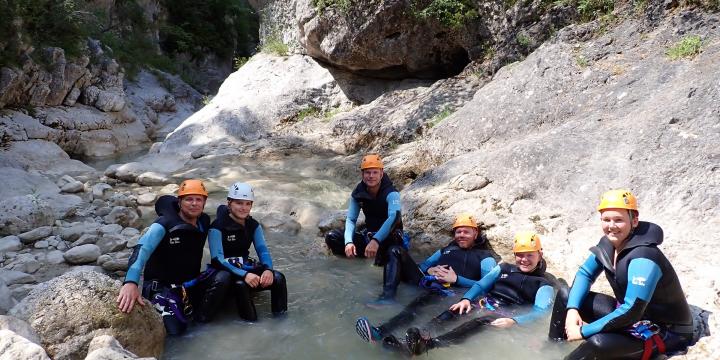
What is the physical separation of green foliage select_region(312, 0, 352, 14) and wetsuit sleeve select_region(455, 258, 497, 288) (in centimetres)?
785

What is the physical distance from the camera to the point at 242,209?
4469mm

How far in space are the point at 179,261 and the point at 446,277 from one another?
2.34 meters

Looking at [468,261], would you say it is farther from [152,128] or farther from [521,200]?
[152,128]

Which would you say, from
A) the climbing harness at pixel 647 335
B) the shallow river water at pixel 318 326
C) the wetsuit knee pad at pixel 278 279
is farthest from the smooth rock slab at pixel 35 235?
the climbing harness at pixel 647 335

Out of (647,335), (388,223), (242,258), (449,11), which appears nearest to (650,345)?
(647,335)

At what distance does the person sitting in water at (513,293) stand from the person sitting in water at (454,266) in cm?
30

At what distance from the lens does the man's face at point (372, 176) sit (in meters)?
5.45

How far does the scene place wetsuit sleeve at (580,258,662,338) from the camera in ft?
10.1

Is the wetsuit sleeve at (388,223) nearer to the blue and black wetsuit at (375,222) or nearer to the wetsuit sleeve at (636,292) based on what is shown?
the blue and black wetsuit at (375,222)

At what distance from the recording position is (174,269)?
4207 mm

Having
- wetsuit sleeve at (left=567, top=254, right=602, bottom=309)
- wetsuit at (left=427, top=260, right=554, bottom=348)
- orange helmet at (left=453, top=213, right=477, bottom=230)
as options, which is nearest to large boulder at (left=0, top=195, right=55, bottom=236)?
orange helmet at (left=453, top=213, right=477, bottom=230)

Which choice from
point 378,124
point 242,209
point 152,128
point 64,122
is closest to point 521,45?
point 378,124

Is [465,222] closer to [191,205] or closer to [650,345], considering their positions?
[650,345]

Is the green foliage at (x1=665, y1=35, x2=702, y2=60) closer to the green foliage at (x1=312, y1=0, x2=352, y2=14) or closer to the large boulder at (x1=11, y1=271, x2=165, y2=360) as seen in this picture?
the large boulder at (x1=11, y1=271, x2=165, y2=360)
